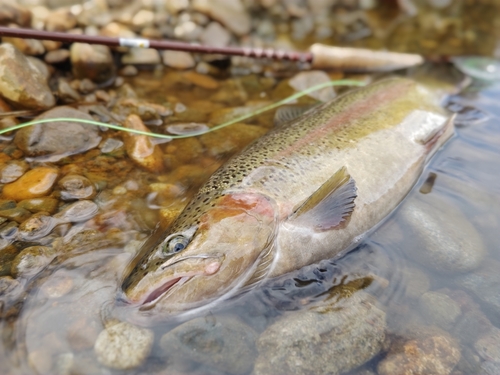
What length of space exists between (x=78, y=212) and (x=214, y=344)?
4.82 ft

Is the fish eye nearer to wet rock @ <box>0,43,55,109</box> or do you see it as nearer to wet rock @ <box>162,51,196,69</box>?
wet rock @ <box>0,43,55,109</box>

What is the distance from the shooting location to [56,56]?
173 inches

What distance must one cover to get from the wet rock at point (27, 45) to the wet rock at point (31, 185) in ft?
5.77

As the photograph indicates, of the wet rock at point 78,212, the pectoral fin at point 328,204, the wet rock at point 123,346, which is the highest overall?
the pectoral fin at point 328,204

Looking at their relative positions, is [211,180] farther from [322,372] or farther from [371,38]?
[371,38]

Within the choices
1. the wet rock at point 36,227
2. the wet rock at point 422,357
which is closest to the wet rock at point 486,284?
the wet rock at point 422,357

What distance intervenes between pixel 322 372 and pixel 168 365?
0.89 meters

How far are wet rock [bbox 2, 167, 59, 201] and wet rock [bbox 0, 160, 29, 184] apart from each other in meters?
0.06

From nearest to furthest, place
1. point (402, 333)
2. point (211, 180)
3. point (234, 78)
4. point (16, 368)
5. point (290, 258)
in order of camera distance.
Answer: point (16, 368) → point (402, 333) → point (290, 258) → point (211, 180) → point (234, 78)

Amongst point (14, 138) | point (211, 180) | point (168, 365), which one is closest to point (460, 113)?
point (211, 180)

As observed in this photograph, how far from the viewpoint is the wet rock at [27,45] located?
423cm

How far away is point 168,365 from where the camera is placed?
91.0 inches

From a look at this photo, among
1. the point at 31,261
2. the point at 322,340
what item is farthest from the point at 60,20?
the point at 322,340

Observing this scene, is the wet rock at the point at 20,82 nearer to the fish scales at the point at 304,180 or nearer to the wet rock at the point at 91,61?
the wet rock at the point at 91,61
